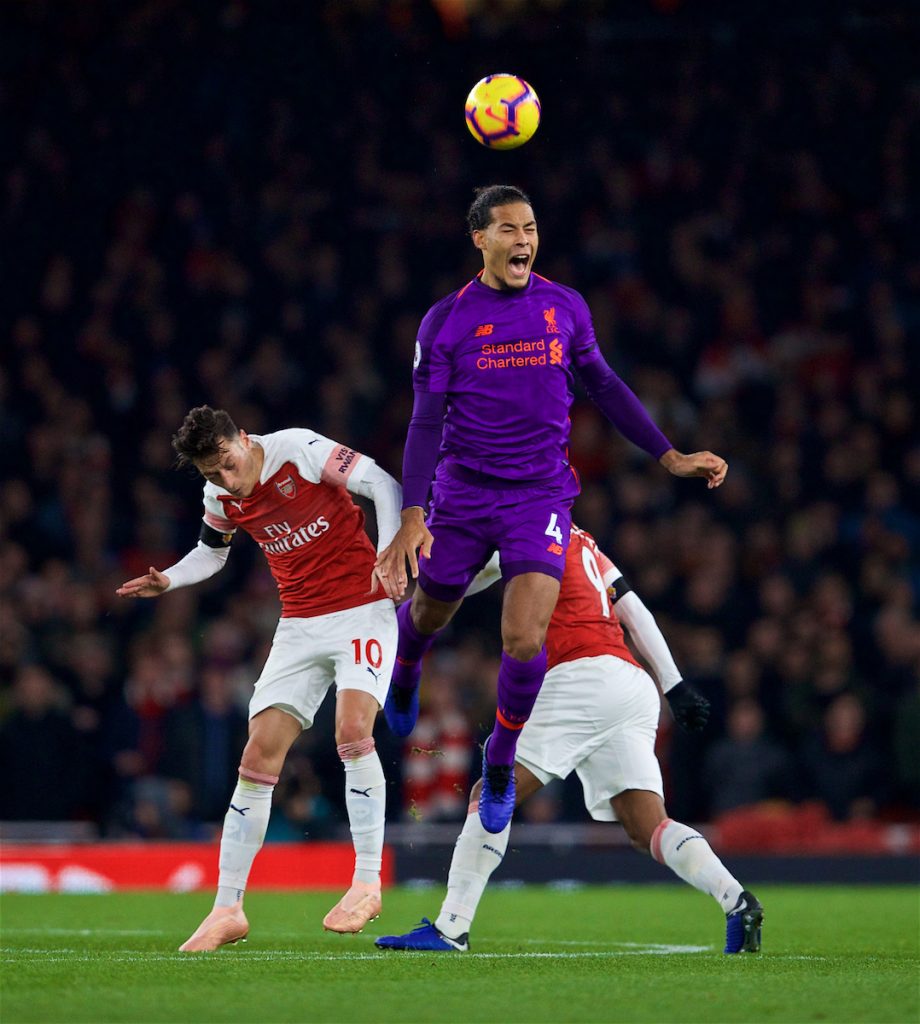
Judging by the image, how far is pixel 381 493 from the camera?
7.48m

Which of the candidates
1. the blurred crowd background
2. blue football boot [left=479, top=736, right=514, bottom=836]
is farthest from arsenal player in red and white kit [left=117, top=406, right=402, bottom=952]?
the blurred crowd background

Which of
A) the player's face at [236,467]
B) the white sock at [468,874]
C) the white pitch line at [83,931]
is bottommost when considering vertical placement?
the white pitch line at [83,931]

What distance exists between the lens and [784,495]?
15.6m

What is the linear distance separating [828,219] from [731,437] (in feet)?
11.4

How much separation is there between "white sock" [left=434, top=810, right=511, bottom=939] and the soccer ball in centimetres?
278

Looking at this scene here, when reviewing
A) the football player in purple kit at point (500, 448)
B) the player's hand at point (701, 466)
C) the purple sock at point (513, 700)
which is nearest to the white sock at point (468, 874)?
the football player in purple kit at point (500, 448)

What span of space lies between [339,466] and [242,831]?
1539 millimetres

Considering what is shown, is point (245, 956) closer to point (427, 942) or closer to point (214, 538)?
point (427, 942)

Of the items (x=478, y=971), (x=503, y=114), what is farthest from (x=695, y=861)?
(x=503, y=114)

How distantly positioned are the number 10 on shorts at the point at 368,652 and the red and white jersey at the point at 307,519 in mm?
181

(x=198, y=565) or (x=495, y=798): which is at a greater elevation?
(x=198, y=565)

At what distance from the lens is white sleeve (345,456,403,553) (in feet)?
24.4

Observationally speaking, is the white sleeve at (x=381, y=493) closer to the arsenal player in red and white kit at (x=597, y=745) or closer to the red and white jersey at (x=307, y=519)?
the red and white jersey at (x=307, y=519)

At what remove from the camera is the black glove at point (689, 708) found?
24.7 ft
